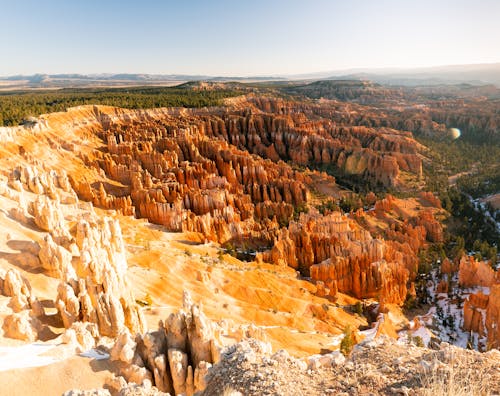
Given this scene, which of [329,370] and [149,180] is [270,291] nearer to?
[329,370]

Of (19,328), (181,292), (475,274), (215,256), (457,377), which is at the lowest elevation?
(475,274)

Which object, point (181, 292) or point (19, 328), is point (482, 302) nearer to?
point (181, 292)

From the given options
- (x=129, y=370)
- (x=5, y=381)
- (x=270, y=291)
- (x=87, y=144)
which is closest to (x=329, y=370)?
(x=129, y=370)

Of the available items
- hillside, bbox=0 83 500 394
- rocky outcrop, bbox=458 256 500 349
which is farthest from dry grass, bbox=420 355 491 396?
rocky outcrop, bbox=458 256 500 349

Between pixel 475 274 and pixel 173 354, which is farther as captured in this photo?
pixel 475 274

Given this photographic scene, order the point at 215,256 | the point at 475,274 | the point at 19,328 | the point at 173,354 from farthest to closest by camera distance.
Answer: the point at 475,274
the point at 215,256
the point at 19,328
the point at 173,354

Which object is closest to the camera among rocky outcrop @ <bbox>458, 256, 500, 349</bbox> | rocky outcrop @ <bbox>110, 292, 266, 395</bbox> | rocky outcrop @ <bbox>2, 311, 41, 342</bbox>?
rocky outcrop @ <bbox>110, 292, 266, 395</bbox>

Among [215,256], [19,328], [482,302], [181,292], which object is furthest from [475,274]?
[19,328]

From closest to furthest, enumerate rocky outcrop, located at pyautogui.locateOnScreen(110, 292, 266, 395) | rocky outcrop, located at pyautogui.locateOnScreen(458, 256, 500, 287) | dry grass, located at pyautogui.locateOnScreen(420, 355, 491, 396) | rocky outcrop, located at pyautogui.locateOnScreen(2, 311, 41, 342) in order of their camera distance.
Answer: dry grass, located at pyautogui.locateOnScreen(420, 355, 491, 396)
rocky outcrop, located at pyautogui.locateOnScreen(110, 292, 266, 395)
rocky outcrop, located at pyautogui.locateOnScreen(2, 311, 41, 342)
rocky outcrop, located at pyautogui.locateOnScreen(458, 256, 500, 287)

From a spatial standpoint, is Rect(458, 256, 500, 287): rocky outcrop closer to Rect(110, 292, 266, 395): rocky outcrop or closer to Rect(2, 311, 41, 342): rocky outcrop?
Rect(110, 292, 266, 395): rocky outcrop

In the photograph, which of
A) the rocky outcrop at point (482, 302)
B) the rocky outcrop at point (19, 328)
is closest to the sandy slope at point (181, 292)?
the rocky outcrop at point (19, 328)

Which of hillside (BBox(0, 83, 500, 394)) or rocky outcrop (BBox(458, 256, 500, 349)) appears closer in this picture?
hillside (BBox(0, 83, 500, 394))

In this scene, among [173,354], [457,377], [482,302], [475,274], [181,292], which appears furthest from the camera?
[475,274]
